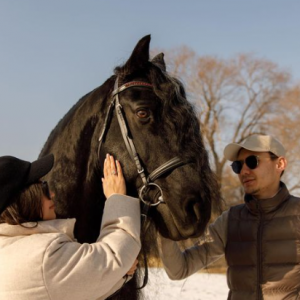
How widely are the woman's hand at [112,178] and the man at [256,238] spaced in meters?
0.70

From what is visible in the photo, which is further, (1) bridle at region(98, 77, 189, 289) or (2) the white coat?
(1) bridle at region(98, 77, 189, 289)

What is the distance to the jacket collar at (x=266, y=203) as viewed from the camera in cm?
303

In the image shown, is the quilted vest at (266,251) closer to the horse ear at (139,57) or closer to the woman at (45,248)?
the woman at (45,248)

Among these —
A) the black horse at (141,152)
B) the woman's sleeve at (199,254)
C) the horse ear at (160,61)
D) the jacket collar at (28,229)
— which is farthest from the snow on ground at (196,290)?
the jacket collar at (28,229)

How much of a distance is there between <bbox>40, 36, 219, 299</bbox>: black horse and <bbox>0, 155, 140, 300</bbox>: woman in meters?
0.30

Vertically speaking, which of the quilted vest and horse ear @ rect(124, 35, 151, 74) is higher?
horse ear @ rect(124, 35, 151, 74)

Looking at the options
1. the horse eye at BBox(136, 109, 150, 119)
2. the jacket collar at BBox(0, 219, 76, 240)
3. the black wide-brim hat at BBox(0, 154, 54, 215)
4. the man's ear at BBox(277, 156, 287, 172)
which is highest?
the horse eye at BBox(136, 109, 150, 119)

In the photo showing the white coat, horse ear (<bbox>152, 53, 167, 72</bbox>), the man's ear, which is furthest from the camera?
the man's ear

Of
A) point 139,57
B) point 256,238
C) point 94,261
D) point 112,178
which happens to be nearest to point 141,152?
point 112,178

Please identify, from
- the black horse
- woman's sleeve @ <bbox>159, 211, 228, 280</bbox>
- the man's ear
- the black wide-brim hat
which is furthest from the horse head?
the man's ear

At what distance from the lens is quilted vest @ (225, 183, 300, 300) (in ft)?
9.31

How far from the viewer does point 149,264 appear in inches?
117

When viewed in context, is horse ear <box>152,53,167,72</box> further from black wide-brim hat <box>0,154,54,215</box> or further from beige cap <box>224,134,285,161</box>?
black wide-brim hat <box>0,154,54,215</box>

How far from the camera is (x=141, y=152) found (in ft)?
7.85
